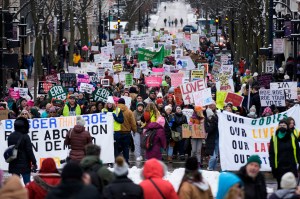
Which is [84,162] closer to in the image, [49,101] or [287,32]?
[49,101]

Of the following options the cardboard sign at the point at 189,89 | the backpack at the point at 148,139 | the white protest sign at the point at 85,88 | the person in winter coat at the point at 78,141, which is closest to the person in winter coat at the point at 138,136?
the cardboard sign at the point at 189,89

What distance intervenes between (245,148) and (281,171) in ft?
10.9

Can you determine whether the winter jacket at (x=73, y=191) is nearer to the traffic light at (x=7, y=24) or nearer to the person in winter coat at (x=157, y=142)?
the person in winter coat at (x=157, y=142)

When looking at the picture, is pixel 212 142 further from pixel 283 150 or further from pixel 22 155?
pixel 22 155

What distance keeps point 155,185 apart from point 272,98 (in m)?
15.1

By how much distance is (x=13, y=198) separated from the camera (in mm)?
12422

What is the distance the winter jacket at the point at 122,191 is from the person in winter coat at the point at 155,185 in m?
0.26

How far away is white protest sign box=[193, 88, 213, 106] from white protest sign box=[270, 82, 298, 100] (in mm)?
2988

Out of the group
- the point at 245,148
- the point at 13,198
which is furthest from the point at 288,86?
the point at 13,198

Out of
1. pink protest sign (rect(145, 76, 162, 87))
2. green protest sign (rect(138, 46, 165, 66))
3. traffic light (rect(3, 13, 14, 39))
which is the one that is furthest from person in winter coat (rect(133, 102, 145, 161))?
green protest sign (rect(138, 46, 165, 66))

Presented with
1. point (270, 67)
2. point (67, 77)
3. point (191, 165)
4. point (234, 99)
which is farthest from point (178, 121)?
point (67, 77)

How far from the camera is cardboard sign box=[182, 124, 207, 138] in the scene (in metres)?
25.1

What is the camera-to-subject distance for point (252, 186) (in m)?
13.6

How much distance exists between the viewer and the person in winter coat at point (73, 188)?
11.3 metres
